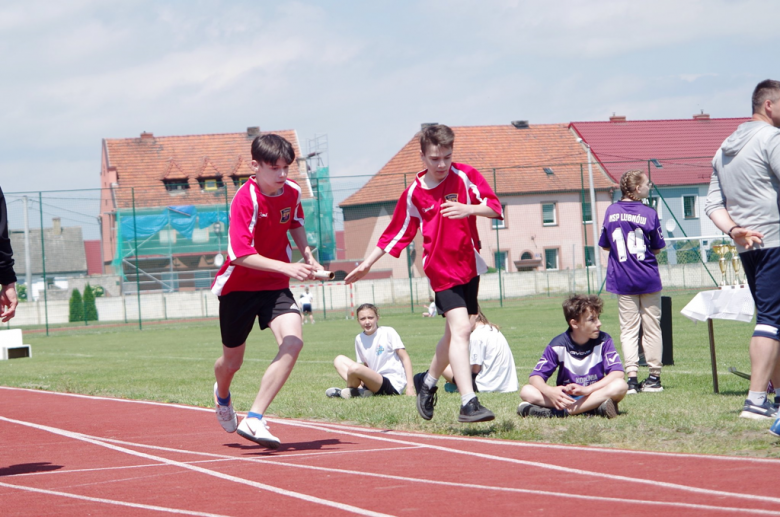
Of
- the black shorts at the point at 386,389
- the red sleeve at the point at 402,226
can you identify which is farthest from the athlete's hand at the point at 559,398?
the black shorts at the point at 386,389

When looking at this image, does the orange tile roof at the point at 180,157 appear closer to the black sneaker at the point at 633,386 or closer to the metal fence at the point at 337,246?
the metal fence at the point at 337,246

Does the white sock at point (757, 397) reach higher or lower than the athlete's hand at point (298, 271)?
lower

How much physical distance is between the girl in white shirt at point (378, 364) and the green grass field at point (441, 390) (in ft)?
1.10

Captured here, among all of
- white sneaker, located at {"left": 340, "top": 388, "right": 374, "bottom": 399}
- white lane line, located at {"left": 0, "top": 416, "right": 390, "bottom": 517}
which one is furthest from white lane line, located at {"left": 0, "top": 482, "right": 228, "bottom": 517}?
white sneaker, located at {"left": 340, "top": 388, "right": 374, "bottom": 399}

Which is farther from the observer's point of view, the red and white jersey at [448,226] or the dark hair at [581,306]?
the dark hair at [581,306]

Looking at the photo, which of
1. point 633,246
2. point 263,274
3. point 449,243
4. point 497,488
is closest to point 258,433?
point 263,274

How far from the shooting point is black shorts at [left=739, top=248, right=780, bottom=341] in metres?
5.62

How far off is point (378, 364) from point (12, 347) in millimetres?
12761

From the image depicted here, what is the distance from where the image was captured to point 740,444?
5152 millimetres

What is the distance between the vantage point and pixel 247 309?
5922mm

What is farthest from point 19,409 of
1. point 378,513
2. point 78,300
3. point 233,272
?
point 78,300

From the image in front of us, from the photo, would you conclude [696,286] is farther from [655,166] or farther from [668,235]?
[655,166]

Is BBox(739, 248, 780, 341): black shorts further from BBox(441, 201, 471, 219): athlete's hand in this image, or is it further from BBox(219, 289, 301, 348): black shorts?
BBox(219, 289, 301, 348): black shorts

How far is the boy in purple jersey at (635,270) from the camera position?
8242mm
